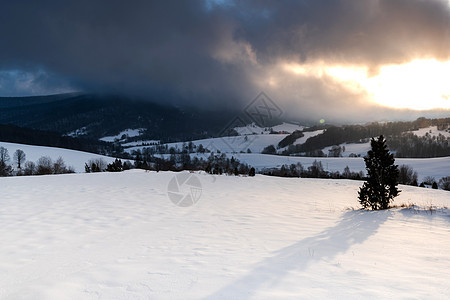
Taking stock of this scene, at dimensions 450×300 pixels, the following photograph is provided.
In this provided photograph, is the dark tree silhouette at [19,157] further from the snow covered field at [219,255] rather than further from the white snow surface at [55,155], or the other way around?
the snow covered field at [219,255]

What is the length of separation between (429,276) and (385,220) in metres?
6.06

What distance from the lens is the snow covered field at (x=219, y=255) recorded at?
418 cm

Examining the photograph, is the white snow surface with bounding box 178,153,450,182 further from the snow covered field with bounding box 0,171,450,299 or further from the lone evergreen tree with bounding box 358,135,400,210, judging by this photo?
the snow covered field with bounding box 0,171,450,299

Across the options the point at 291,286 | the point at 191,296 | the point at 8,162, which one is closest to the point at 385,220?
the point at 291,286

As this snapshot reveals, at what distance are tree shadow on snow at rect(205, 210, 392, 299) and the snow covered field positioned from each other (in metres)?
0.03

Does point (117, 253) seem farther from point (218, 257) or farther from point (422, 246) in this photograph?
point (422, 246)

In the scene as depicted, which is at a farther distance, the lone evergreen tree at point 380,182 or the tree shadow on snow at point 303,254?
the lone evergreen tree at point 380,182

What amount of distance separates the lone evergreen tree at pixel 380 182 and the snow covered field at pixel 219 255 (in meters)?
2.43

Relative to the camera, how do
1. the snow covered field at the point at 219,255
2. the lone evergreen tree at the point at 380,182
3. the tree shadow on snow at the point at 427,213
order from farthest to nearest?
the lone evergreen tree at the point at 380,182, the tree shadow on snow at the point at 427,213, the snow covered field at the point at 219,255

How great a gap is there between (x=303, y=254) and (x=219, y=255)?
214 centimetres

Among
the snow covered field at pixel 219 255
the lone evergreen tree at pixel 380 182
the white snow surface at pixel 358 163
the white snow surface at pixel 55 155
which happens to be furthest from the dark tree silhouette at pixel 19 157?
the lone evergreen tree at pixel 380 182

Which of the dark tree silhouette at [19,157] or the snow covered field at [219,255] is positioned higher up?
the dark tree silhouette at [19,157]

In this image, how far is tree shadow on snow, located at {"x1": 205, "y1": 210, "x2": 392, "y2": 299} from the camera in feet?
14.0

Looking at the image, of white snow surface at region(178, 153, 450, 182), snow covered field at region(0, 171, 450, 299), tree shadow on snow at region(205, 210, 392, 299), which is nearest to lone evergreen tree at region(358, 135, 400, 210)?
snow covered field at region(0, 171, 450, 299)
